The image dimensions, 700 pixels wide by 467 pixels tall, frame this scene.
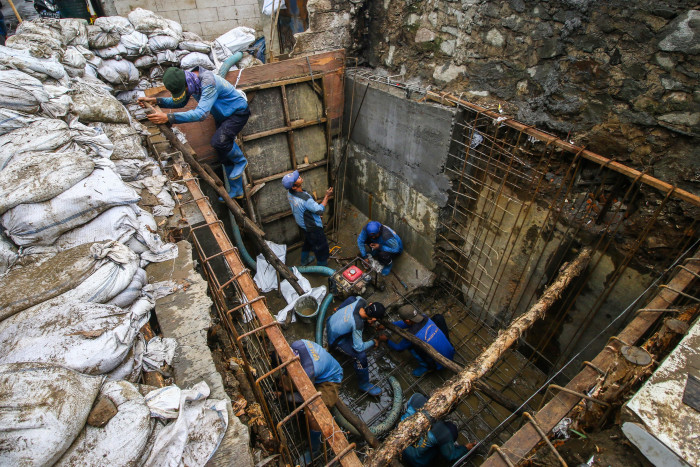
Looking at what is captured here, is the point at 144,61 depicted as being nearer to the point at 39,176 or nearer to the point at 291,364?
the point at 39,176

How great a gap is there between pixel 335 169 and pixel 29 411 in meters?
6.84

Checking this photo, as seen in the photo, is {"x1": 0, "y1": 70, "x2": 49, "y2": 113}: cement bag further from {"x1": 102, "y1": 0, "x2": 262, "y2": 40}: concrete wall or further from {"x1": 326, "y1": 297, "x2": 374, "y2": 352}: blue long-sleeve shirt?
{"x1": 102, "y1": 0, "x2": 262, "y2": 40}: concrete wall

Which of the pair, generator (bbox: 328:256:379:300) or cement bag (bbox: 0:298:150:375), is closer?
cement bag (bbox: 0:298:150:375)

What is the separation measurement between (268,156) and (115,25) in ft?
10.9

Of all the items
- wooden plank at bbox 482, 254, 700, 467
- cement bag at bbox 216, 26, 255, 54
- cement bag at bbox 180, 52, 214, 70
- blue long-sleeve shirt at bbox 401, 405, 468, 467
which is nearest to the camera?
wooden plank at bbox 482, 254, 700, 467

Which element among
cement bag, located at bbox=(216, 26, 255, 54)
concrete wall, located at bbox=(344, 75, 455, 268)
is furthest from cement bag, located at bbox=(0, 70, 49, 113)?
concrete wall, located at bbox=(344, 75, 455, 268)

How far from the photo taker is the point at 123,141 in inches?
174

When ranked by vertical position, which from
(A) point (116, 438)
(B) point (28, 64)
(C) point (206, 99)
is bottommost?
(A) point (116, 438)

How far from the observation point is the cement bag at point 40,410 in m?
1.54

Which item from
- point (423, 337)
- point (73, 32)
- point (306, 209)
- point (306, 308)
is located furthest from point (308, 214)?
point (73, 32)

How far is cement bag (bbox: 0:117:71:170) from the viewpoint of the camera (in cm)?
316

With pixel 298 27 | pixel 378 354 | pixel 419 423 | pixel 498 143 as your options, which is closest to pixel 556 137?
pixel 498 143

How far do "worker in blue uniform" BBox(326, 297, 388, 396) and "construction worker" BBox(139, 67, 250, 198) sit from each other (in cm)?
308

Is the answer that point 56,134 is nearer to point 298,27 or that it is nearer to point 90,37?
point 90,37
